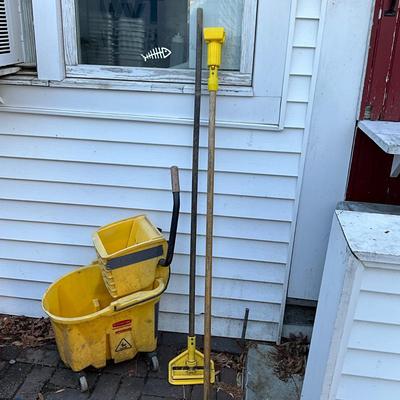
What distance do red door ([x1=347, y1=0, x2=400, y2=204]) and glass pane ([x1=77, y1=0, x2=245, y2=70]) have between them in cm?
63

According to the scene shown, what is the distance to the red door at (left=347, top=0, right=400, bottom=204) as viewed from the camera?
2107 mm

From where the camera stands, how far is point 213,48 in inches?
78.8

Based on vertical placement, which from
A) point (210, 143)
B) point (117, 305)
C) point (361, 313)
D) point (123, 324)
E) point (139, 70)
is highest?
point (139, 70)

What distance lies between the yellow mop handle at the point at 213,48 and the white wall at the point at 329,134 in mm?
542

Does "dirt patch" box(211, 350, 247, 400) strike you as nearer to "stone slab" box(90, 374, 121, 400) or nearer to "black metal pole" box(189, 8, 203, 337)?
"black metal pole" box(189, 8, 203, 337)

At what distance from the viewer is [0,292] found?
111 inches

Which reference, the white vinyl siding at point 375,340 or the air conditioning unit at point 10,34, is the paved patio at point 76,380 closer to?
the white vinyl siding at point 375,340

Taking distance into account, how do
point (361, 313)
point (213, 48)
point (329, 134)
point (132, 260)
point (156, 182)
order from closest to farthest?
point (361, 313) → point (213, 48) → point (132, 260) → point (329, 134) → point (156, 182)

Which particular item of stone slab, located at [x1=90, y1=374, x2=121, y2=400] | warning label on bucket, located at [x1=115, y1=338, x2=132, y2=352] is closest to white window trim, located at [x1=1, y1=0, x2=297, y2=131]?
warning label on bucket, located at [x1=115, y1=338, x2=132, y2=352]

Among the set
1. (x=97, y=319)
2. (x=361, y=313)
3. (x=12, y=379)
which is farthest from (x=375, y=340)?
(x=12, y=379)

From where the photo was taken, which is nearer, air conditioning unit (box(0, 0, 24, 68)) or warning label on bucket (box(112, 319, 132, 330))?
air conditioning unit (box(0, 0, 24, 68))

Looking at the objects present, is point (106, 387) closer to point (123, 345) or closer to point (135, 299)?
point (123, 345)

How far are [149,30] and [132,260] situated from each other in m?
1.12

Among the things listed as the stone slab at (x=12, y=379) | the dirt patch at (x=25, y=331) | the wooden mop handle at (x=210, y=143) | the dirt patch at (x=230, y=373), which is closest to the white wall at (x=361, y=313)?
the wooden mop handle at (x=210, y=143)
